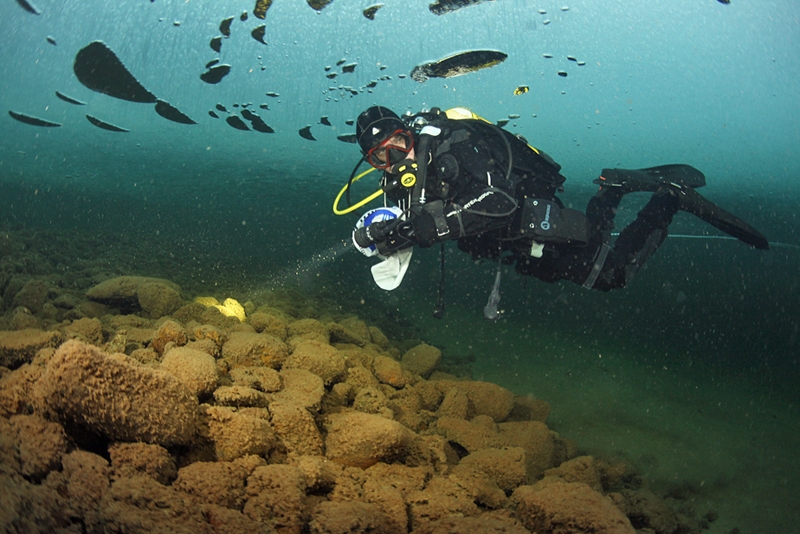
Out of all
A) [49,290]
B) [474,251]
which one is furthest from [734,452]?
[49,290]

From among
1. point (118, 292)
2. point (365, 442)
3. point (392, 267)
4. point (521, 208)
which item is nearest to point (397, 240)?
point (392, 267)

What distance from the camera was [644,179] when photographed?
5.73m

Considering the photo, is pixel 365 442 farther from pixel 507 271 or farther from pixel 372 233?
pixel 507 271

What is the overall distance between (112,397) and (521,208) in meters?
4.67

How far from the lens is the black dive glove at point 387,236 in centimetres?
452

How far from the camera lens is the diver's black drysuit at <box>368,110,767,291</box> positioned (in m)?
4.57

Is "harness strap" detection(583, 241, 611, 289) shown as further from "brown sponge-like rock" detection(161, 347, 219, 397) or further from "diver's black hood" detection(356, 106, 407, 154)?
"brown sponge-like rock" detection(161, 347, 219, 397)

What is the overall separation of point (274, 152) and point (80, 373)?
2595 centimetres

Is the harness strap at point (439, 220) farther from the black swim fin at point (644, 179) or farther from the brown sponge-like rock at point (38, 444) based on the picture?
the brown sponge-like rock at point (38, 444)

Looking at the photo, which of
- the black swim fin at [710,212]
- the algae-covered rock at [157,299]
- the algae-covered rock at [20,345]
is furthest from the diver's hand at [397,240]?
the black swim fin at [710,212]

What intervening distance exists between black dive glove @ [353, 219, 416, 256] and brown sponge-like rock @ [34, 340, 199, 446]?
2828 millimetres

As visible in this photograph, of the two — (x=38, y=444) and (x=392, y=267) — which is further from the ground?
(x=38, y=444)

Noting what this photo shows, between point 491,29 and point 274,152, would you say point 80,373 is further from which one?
point 274,152

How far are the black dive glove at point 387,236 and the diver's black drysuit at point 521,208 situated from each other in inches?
0.5
